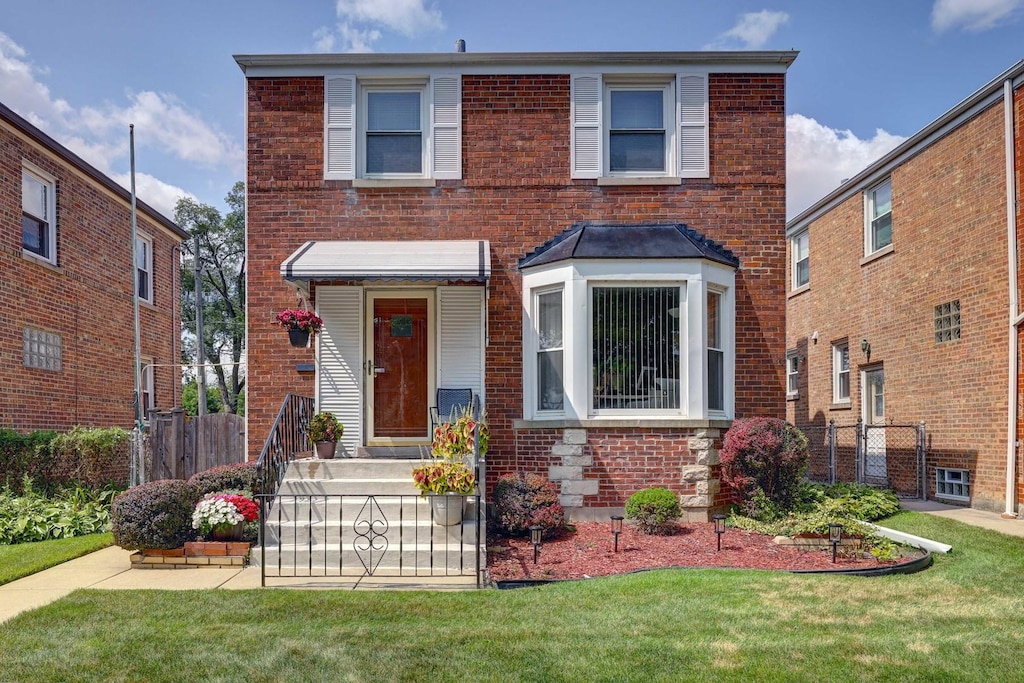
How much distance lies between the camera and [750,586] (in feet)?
20.7

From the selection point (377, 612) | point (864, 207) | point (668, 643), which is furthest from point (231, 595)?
point (864, 207)

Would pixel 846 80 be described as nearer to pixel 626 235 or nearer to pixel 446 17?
pixel 626 235

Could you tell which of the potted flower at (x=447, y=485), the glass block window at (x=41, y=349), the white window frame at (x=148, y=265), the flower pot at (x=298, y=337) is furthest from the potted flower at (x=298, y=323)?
the white window frame at (x=148, y=265)

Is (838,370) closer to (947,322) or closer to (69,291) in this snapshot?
(947,322)

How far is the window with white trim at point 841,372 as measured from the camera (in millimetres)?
16031

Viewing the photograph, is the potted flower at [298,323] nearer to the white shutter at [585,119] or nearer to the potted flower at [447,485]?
the potted flower at [447,485]

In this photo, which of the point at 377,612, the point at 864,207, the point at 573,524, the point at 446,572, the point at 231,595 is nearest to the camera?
→ the point at 377,612

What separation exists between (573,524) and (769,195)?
5268 millimetres

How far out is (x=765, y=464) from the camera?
9.27 meters

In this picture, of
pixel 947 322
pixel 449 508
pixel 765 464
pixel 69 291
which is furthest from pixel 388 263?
pixel 947 322

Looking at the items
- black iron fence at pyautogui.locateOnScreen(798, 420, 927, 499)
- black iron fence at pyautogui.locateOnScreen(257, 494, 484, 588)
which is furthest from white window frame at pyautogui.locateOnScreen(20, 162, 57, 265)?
black iron fence at pyautogui.locateOnScreen(798, 420, 927, 499)

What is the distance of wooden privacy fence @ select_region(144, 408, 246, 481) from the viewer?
12.1 meters

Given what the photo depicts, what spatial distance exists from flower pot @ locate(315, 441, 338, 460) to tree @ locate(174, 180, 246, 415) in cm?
2578

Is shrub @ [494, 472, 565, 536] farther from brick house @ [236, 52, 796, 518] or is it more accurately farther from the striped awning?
the striped awning
